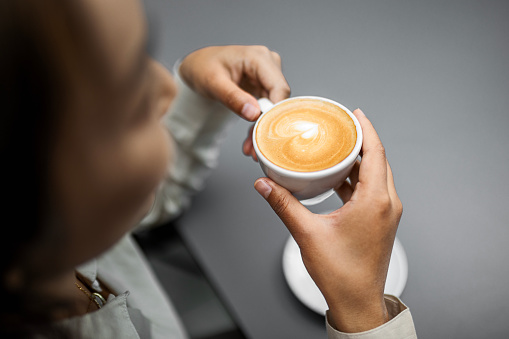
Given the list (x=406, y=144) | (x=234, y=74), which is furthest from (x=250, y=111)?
(x=406, y=144)

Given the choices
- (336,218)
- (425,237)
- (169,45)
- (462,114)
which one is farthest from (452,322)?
(169,45)

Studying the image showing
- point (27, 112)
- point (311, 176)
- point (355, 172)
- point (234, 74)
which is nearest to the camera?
point (27, 112)

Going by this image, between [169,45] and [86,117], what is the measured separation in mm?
900

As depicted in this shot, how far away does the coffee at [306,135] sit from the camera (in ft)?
1.93

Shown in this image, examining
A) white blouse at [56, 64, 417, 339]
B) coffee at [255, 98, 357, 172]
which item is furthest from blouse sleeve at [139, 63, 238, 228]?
coffee at [255, 98, 357, 172]

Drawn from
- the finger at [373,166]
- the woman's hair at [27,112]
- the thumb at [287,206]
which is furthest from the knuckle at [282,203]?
the woman's hair at [27,112]

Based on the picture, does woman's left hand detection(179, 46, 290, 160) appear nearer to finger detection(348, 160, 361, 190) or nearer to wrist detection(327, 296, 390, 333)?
finger detection(348, 160, 361, 190)

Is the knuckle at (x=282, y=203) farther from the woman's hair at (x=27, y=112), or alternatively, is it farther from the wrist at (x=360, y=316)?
the woman's hair at (x=27, y=112)

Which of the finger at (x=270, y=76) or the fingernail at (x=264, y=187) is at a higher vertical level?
the finger at (x=270, y=76)

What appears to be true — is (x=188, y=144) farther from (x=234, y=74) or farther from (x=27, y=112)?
Answer: (x=27, y=112)

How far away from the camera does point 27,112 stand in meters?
0.24

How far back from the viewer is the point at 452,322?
2.27ft

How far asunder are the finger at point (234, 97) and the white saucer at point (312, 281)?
296mm

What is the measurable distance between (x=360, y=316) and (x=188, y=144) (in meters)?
0.51
